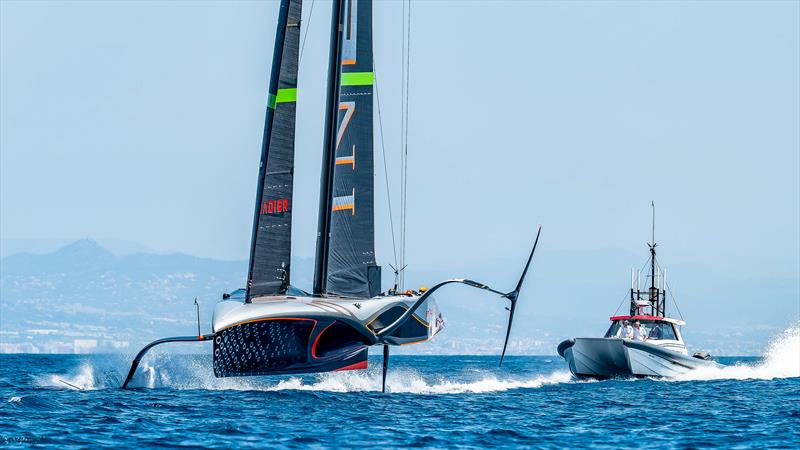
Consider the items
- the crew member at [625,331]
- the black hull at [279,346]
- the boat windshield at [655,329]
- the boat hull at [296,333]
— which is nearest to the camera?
the boat hull at [296,333]

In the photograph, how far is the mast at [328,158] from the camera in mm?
34469

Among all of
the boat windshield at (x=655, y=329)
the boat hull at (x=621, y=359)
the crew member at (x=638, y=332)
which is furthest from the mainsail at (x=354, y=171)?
the boat windshield at (x=655, y=329)

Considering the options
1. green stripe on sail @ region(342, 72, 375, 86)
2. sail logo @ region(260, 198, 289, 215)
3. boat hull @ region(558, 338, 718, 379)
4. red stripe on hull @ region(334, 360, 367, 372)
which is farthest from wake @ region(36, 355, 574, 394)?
green stripe on sail @ region(342, 72, 375, 86)

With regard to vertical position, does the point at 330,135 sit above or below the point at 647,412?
above

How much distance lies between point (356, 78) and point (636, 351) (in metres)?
14.7

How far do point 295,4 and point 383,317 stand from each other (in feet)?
28.1

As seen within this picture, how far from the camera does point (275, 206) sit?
108 feet

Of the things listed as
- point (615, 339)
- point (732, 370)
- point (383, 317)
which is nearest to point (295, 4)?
point (383, 317)

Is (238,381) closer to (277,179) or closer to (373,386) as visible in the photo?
(373,386)

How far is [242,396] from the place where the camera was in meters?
31.4

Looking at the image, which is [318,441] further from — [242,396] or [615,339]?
[615,339]

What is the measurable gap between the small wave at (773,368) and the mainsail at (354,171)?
15.5 metres

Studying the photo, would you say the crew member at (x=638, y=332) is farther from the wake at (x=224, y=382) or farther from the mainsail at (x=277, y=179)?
the mainsail at (x=277, y=179)

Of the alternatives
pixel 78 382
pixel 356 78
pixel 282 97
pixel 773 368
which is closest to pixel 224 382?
pixel 78 382
